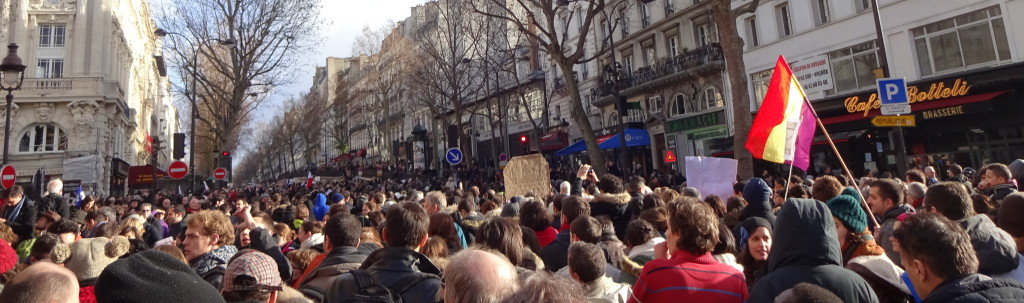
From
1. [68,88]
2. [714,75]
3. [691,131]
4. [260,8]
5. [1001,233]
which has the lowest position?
[1001,233]

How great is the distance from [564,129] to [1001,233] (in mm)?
31113

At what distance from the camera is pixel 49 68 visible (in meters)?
29.7

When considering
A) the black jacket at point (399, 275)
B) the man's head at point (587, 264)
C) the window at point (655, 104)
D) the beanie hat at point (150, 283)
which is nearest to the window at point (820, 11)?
the window at point (655, 104)

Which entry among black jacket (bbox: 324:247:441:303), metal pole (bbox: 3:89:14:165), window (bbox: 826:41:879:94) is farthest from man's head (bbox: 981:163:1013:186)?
metal pole (bbox: 3:89:14:165)

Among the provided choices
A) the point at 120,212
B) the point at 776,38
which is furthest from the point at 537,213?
the point at 776,38

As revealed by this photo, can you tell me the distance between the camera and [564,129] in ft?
112

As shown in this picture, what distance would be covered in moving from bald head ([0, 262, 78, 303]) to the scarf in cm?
161

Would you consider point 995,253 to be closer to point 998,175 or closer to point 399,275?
point 399,275

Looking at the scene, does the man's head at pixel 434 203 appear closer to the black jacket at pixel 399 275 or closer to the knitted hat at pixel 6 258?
the black jacket at pixel 399 275

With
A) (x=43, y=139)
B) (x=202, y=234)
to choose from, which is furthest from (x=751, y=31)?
(x=43, y=139)

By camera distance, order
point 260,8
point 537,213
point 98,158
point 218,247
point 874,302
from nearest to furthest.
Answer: point 874,302 < point 218,247 < point 537,213 < point 260,8 < point 98,158

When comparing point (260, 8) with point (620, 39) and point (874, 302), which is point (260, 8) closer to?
point (620, 39)

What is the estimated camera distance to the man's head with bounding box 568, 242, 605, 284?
3.09 metres

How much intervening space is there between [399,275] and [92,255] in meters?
2.14
